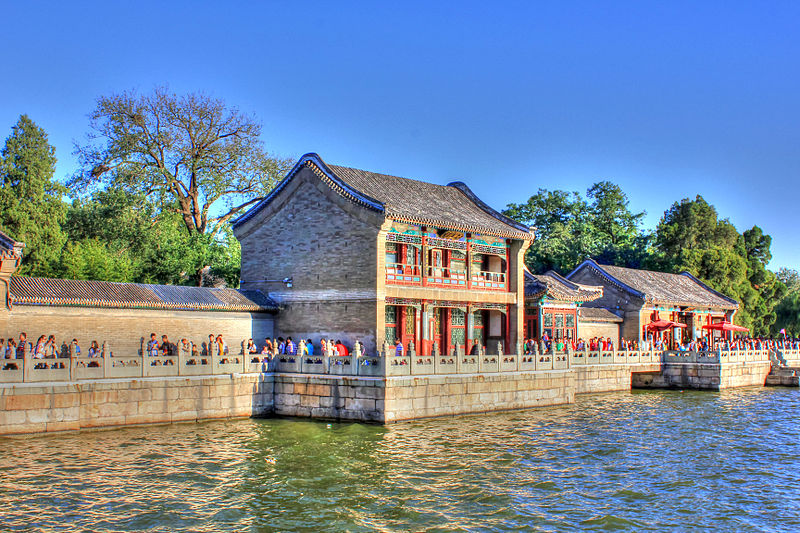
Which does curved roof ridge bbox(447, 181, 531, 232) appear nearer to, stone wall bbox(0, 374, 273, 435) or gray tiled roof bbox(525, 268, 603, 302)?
gray tiled roof bbox(525, 268, 603, 302)

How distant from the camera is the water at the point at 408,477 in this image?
14.1 metres

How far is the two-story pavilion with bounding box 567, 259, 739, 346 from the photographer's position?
1642 inches

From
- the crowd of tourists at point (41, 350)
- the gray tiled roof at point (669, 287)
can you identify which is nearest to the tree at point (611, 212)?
the gray tiled roof at point (669, 287)

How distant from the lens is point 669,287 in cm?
4566

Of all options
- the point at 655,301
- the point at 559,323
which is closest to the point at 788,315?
the point at 655,301

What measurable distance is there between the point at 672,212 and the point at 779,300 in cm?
967

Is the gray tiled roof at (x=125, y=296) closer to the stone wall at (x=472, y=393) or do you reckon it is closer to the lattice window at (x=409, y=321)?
the lattice window at (x=409, y=321)

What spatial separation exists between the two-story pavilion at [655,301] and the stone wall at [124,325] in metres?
21.4

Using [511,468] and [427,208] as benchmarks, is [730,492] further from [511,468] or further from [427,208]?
[427,208]

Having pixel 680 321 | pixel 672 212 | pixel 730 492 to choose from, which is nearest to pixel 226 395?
pixel 730 492

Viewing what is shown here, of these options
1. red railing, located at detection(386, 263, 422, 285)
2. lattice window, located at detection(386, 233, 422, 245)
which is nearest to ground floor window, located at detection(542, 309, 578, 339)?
red railing, located at detection(386, 263, 422, 285)

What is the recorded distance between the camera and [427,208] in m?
30.8

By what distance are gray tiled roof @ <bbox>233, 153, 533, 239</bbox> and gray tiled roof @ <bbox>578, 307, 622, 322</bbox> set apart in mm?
8180

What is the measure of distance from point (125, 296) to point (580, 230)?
138ft
